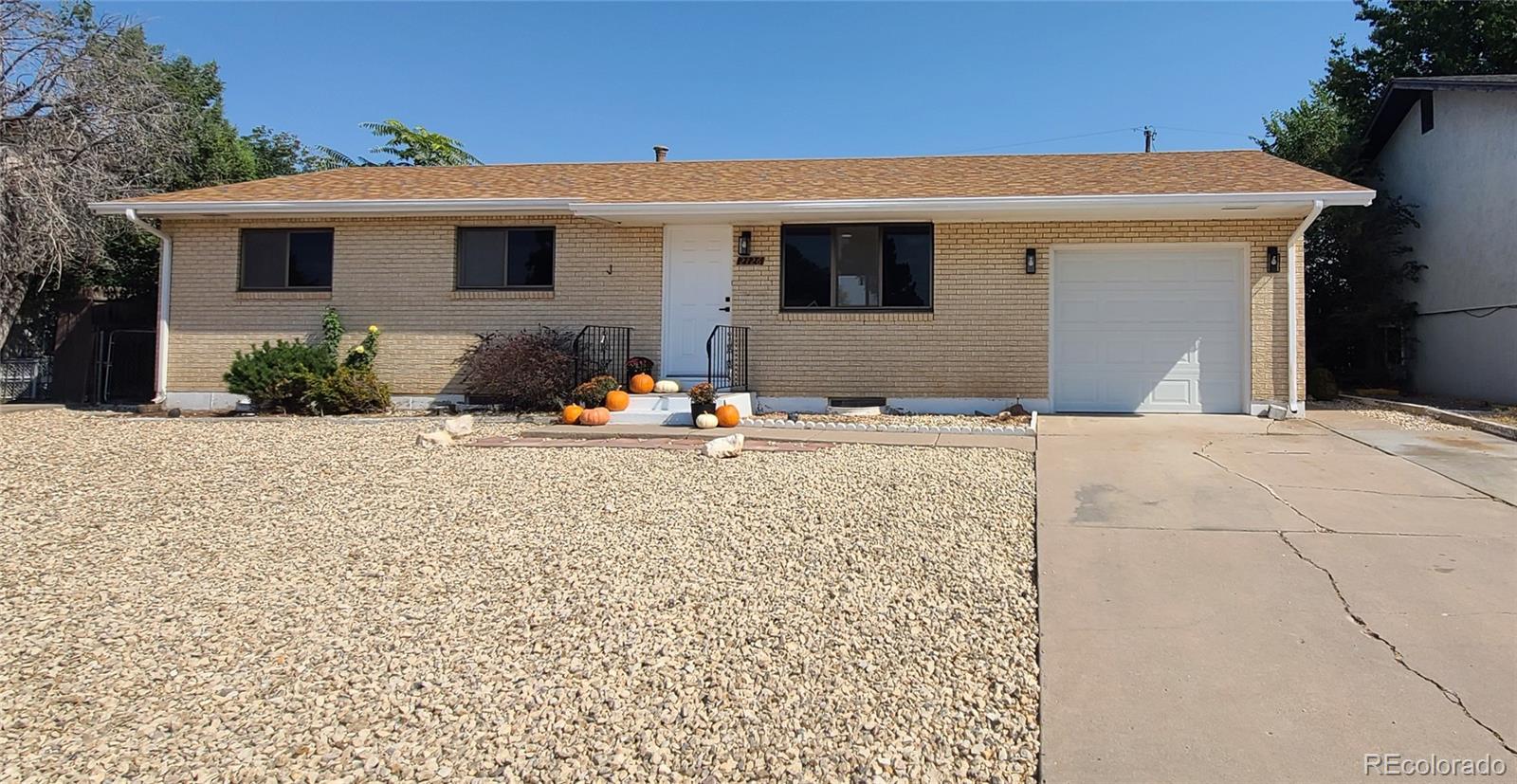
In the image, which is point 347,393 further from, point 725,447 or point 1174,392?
point 1174,392

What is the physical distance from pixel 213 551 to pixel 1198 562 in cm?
528

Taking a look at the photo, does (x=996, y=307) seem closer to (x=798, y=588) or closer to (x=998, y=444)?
(x=998, y=444)

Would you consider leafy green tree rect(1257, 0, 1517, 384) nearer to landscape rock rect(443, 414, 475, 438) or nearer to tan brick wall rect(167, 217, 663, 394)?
tan brick wall rect(167, 217, 663, 394)

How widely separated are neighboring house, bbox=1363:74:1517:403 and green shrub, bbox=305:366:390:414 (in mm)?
15985

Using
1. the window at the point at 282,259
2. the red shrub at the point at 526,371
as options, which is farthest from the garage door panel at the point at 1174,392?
the window at the point at 282,259

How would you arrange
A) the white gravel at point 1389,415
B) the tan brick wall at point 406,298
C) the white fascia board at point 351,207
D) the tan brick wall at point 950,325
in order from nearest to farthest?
the white gravel at point 1389,415 < the tan brick wall at point 950,325 < the white fascia board at point 351,207 < the tan brick wall at point 406,298

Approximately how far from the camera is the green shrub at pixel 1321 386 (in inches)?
502

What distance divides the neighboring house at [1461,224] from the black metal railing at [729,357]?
1110cm

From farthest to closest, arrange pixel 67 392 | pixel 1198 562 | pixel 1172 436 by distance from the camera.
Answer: pixel 67 392
pixel 1172 436
pixel 1198 562

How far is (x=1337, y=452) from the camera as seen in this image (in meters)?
7.20

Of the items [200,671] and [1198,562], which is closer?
[200,671]

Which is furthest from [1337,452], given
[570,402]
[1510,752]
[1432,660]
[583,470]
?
[570,402]

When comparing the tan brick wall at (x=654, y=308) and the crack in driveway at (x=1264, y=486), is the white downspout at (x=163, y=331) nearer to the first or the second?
the tan brick wall at (x=654, y=308)

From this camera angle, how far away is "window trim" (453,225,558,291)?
11.7 metres
